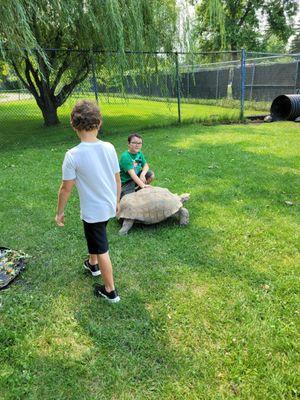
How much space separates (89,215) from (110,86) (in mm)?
8839

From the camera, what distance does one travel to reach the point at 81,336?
2.32 meters

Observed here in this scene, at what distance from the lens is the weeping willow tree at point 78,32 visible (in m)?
6.64

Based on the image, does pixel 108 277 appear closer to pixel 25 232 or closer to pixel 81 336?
pixel 81 336

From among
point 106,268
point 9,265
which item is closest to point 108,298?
point 106,268

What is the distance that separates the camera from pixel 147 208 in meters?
3.65

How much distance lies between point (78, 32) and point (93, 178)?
26.3ft

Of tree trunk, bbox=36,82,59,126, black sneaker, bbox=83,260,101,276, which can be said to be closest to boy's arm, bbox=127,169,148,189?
black sneaker, bbox=83,260,101,276

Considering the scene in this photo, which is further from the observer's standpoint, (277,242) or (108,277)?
(277,242)

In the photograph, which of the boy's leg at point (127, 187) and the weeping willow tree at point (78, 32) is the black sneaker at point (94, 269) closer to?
the boy's leg at point (127, 187)

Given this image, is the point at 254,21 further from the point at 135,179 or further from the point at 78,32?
the point at 135,179

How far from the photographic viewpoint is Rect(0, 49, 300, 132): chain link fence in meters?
9.78

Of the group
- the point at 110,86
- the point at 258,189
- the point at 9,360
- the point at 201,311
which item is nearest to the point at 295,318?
the point at 201,311

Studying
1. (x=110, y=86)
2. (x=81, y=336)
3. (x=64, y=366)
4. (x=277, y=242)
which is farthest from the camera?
(x=110, y=86)

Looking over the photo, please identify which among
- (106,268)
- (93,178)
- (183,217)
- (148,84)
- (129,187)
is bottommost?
(183,217)
